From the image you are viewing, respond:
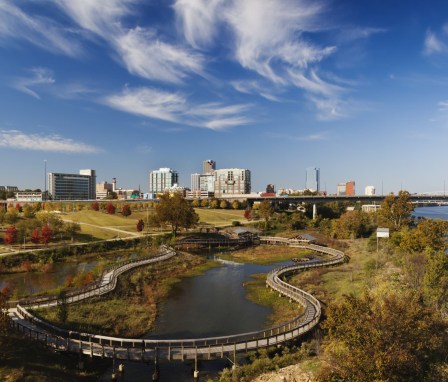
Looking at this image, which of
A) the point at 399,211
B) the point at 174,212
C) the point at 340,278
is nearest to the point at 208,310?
the point at 340,278

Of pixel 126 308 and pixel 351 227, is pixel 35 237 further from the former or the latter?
pixel 351 227

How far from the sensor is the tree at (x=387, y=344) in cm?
1731

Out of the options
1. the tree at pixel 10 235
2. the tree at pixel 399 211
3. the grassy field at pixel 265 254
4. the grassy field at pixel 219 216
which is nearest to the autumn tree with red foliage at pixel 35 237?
the tree at pixel 10 235

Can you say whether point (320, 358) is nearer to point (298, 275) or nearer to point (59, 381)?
point (59, 381)

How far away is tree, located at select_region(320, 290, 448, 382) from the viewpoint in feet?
56.8

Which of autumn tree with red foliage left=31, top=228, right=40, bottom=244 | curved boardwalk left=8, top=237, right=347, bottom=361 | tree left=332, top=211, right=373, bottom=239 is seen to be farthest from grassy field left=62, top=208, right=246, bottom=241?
curved boardwalk left=8, top=237, right=347, bottom=361

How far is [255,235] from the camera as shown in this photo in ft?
328

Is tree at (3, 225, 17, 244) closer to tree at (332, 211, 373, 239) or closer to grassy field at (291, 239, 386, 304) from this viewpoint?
grassy field at (291, 239, 386, 304)

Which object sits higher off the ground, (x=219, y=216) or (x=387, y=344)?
(x=387, y=344)

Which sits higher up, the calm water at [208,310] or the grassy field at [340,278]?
the grassy field at [340,278]

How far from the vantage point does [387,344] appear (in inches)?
706

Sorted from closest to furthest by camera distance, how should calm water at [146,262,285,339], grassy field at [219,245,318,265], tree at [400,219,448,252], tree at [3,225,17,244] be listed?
calm water at [146,262,285,339] → tree at [400,219,448,252] → tree at [3,225,17,244] → grassy field at [219,245,318,265]

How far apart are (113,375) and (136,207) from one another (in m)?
114

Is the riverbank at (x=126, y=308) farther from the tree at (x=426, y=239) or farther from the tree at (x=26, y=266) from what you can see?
the tree at (x=426, y=239)
